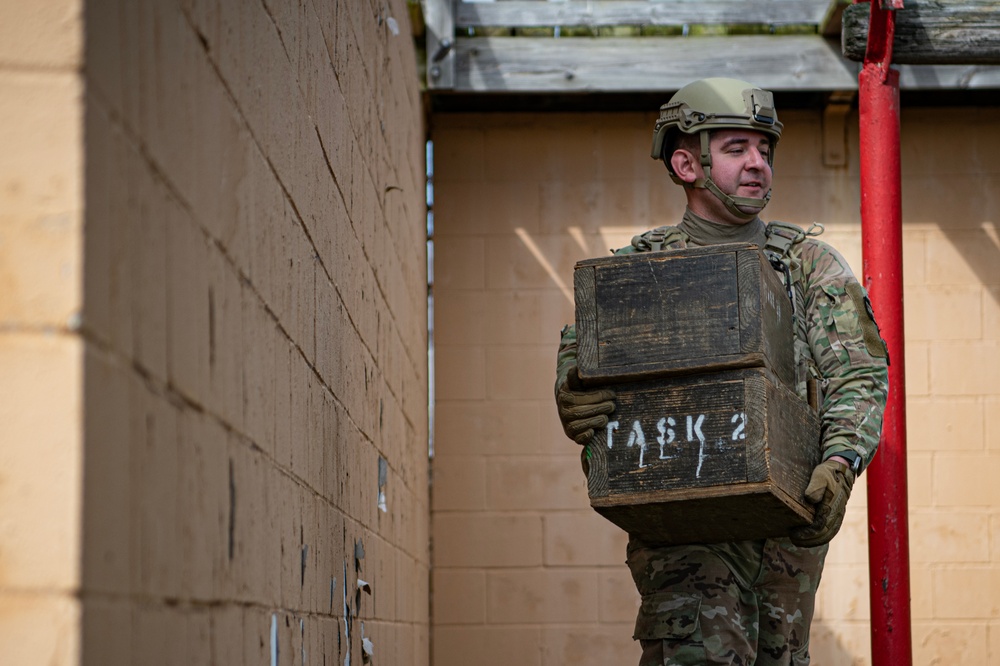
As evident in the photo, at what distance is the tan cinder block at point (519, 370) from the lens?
279 inches

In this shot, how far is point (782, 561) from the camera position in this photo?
3465mm

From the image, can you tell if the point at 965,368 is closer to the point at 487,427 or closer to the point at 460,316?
the point at 487,427

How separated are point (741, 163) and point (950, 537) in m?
3.97

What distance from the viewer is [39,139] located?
4.08ft

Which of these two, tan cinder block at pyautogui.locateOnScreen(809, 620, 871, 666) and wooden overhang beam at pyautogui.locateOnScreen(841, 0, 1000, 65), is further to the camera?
tan cinder block at pyautogui.locateOnScreen(809, 620, 871, 666)

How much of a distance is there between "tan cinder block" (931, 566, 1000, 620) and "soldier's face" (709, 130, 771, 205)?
12.9ft

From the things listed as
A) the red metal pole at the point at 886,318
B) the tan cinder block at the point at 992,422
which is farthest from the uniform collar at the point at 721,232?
the tan cinder block at the point at 992,422

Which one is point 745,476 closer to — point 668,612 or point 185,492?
point 668,612

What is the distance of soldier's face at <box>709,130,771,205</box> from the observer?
364cm

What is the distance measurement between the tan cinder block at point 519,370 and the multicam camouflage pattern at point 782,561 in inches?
138

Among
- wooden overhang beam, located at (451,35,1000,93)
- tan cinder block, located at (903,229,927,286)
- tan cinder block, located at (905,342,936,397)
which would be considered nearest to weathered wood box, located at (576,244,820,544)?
wooden overhang beam, located at (451,35,1000,93)

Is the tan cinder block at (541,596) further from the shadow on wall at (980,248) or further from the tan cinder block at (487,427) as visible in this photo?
the shadow on wall at (980,248)

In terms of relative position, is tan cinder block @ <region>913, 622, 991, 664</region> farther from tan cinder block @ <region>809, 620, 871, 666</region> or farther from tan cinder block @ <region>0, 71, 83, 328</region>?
tan cinder block @ <region>0, 71, 83, 328</region>

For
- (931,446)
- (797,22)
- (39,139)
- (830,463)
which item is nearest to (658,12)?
(797,22)
